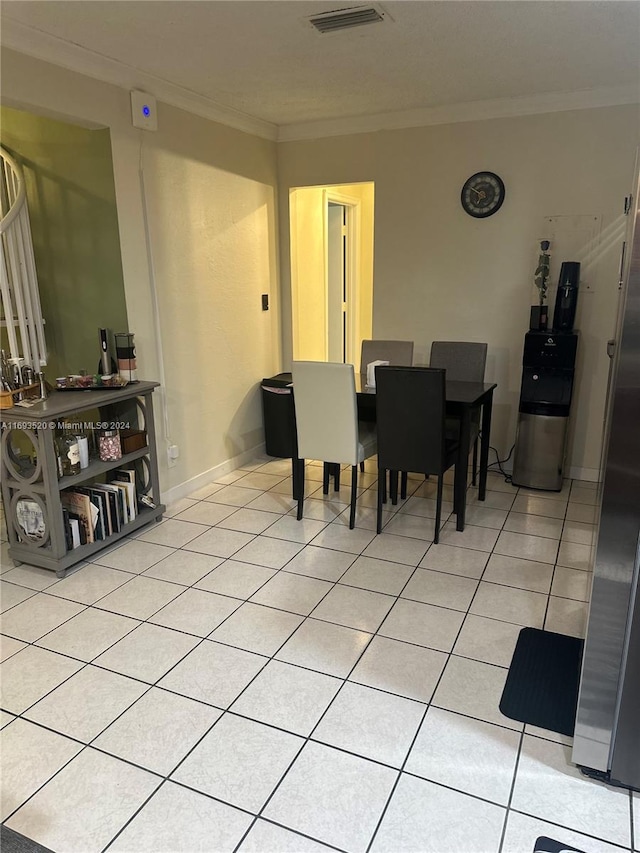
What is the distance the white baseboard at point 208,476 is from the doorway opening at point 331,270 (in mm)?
983

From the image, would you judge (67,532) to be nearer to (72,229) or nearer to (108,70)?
(72,229)

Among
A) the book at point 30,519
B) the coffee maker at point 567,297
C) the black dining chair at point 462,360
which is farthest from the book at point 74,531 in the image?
the coffee maker at point 567,297

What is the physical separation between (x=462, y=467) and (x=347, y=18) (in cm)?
229

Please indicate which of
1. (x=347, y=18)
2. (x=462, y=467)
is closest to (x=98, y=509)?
(x=462, y=467)

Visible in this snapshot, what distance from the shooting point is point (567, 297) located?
3729 mm

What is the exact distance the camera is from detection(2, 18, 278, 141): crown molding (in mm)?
2621

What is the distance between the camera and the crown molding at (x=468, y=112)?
11.8 feet

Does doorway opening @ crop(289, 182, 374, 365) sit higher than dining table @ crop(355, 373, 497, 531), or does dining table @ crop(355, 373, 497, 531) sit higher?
doorway opening @ crop(289, 182, 374, 365)

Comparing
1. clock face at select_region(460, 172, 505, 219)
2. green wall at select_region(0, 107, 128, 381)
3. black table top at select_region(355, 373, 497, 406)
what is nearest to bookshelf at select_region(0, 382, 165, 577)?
green wall at select_region(0, 107, 128, 381)

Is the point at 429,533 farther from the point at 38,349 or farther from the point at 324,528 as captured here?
the point at 38,349

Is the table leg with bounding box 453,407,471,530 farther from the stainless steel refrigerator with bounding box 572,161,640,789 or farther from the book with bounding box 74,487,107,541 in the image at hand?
the book with bounding box 74,487,107,541

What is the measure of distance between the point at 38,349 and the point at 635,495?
327cm

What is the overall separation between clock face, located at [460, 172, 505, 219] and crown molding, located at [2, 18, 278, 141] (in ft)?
5.44

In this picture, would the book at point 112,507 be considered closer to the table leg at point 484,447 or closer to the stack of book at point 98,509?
the stack of book at point 98,509
